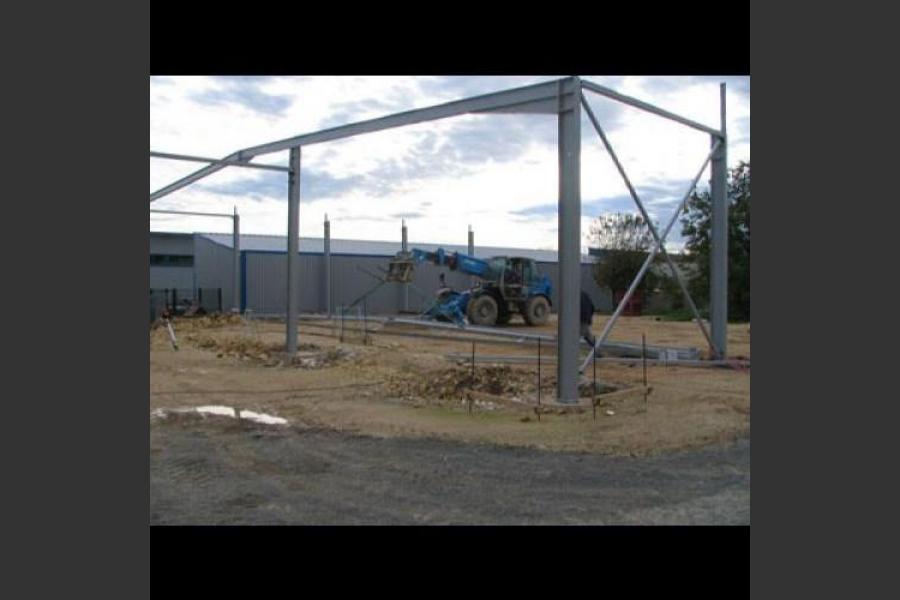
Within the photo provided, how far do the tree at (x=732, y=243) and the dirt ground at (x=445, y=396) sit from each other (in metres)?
12.0

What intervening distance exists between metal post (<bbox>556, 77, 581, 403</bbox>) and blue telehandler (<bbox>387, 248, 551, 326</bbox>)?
13737 millimetres

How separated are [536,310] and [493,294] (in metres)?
1.86

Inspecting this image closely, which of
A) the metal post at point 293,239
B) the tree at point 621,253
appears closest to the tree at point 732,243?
the tree at point 621,253

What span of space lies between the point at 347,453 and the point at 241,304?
91.0 ft

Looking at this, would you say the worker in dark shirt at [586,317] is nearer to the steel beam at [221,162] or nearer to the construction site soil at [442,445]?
the construction site soil at [442,445]

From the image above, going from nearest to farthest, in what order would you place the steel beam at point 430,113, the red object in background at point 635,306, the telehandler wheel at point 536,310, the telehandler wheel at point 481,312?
the steel beam at point 430,113, the telehandler wheel at point 481,312, the telehandler wheel at point 536,310, the red object in background at point 635,306

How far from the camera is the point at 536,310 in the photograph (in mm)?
26031

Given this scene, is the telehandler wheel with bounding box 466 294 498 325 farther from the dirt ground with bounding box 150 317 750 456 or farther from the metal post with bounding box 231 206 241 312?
the metal post with bounding box 231 206 241 312

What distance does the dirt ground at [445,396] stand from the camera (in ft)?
29.4

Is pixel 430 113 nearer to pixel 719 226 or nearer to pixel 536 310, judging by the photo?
pixel 719 226

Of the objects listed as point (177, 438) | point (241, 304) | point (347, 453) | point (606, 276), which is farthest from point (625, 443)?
point (606, 276)

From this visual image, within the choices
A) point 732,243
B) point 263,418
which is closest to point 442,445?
point 263,418

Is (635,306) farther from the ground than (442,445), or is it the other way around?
(635,306)

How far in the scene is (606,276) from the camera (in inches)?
1695
